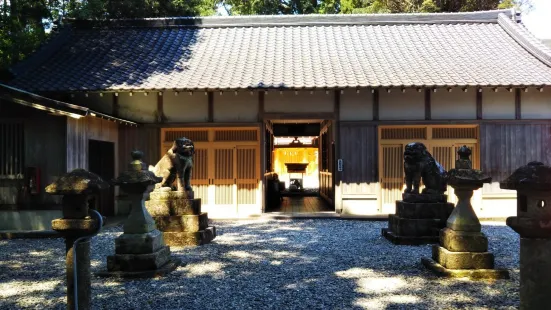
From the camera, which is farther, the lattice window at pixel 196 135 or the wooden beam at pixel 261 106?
the lattice window at pixel 196 135

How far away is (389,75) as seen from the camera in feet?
33.4

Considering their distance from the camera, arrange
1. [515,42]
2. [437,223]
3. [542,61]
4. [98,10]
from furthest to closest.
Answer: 1. [98,10]
2. [515,42]
3. [542,61]
4. [437,223]

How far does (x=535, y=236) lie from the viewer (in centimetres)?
291

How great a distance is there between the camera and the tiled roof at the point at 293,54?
998 cm

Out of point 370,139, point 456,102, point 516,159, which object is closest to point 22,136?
point 370,139

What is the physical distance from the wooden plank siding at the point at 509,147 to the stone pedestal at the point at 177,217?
24.3 ft

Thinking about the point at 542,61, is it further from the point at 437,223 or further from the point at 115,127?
the point at 115,127

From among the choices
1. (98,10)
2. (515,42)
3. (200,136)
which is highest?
(98,10)

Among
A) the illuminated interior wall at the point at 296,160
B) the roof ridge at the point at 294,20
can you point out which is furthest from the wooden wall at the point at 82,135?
the illuminated interior wall at the point at 296,160

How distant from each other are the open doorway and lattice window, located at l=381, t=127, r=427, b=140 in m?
2.73

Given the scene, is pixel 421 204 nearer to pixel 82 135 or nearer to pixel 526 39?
pixel 82 135

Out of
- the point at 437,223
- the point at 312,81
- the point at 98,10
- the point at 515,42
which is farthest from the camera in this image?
the point at 98,10

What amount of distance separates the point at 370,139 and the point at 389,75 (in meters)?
1.69

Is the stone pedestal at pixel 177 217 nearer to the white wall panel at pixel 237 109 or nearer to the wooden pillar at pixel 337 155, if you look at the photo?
the white wall panel at pixel 237 109
